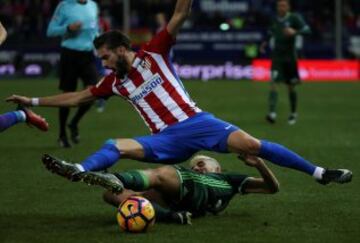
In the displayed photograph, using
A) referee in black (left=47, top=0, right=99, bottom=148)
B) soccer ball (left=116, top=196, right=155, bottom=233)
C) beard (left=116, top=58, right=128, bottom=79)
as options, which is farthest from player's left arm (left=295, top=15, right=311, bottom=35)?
soccer ball (left=116, top=196, right=155, bottom=233)

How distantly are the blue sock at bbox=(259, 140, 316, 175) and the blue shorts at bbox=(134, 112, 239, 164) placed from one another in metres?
0.31

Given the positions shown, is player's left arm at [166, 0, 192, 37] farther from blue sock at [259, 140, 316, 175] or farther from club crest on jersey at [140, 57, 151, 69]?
blue sock at [259, 140, 316, 175]

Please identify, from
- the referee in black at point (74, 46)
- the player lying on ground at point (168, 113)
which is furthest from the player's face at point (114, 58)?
the referee in black at point (74, 46)

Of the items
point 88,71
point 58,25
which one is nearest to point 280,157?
point 88,71

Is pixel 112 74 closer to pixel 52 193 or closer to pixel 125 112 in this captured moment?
pixel 52 193

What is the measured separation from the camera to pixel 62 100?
8172mm

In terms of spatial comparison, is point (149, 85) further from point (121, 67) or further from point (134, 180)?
point (134, 180)

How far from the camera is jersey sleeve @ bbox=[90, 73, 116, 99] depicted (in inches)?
313

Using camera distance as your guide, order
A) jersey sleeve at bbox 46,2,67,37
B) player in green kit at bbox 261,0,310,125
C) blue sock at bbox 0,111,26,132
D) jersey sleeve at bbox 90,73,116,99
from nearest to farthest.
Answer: jersey sleeve at bbox 90,73,116,99 → blue sock at bbox 0,111,26,132 → jersey sleeve at bbox 46,2,67,37 → player in green kit at bbox 261,0,310,125

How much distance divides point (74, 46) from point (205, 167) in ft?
19.8

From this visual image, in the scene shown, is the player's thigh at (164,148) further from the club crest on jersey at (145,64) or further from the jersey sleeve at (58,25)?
the jersey sleeve at (58,25)

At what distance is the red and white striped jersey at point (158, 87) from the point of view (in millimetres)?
7699

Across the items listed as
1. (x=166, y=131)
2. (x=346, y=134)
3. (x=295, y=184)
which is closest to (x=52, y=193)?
(x=166, y=131)

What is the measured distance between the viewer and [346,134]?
14.5 meters
